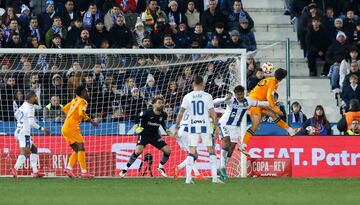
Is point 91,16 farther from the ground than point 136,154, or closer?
farther from the ground

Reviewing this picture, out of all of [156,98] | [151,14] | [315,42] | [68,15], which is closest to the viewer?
[156,98]

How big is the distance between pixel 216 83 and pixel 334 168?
10.9 ft

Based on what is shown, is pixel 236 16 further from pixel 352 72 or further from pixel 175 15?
pixel 352 72

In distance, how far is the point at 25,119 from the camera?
27.3 meters

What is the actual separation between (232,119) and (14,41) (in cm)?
709

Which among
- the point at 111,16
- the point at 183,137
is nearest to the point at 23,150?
the point at 183,137

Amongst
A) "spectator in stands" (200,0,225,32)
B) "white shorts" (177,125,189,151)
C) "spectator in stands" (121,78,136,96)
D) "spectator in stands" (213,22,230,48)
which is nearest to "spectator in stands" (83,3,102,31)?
"spectator in stands" (200,0,225,32)

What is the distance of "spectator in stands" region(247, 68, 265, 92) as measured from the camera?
101ft

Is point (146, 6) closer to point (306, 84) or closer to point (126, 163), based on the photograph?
point (306, 84)

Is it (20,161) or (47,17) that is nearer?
(20,161)

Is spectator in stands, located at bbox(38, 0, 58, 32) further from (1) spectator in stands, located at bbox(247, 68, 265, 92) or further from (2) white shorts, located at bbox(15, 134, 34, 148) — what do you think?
(2) white shorts, located at bbox(15, 134, 34, 148)

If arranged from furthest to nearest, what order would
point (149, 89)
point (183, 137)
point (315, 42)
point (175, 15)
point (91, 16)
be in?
point (175, 15), point (315, 42), point (91, 16), point (149, 89), point (183, 137)

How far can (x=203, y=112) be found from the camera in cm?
2462

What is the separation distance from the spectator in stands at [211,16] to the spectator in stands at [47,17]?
404cm
